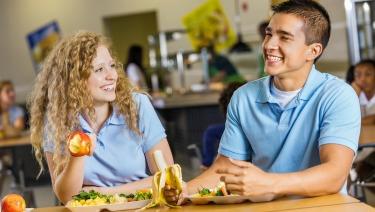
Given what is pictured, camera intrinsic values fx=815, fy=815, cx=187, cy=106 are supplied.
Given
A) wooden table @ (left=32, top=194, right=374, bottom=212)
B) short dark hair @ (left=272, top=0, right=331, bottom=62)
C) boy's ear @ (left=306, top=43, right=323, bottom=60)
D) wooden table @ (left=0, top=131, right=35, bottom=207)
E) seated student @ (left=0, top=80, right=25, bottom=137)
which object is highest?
short dark hair @ (left=272, top=0, right=331, bottom=62)

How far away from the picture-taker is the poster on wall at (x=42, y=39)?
1143 cm

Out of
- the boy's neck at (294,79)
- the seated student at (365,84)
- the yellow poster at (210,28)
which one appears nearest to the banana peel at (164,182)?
the boy's neck at (294,79)

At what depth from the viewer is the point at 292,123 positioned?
8.63 ft

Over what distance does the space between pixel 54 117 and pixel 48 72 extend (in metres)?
0.23

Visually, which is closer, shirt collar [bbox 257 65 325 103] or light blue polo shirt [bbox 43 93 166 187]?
shirt collar [bbox 257 65 325 103]

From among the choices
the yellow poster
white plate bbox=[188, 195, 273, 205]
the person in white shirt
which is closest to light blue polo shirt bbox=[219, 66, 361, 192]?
white plate bbox=[188, 195, 273, 205]

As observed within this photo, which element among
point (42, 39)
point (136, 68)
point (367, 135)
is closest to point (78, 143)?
point (367, 135)

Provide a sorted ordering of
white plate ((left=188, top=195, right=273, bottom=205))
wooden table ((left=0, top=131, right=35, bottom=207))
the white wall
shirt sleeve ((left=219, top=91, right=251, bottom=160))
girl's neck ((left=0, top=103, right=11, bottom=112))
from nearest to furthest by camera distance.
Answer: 1. white plate ((left=188, top=195, right=273, bottom=205))
2. shirt sleeve ((left=219, top=91, right=251, bottom=160))
3. wooden table ((left=0, top=131, right=35, bottom=207))
4. girl's neck ((left=0, top=103, right=11, bottom=112))
5. the white wall

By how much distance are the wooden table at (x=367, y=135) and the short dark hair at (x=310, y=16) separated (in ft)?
6.15

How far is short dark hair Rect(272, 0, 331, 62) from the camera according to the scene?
8.70ft

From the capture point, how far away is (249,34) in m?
10.4

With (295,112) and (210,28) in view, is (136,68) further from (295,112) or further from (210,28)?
(295,112)

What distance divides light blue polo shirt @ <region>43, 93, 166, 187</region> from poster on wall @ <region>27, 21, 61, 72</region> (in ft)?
27.7

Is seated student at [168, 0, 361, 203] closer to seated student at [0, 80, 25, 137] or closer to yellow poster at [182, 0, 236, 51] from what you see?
seated student at [0, 80, 25, 137]
